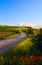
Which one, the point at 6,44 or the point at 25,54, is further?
the point at 6,44

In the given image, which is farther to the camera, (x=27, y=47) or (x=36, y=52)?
(x=27, y=47)

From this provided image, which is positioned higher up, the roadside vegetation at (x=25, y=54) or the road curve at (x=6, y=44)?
the roadside vegetation at (x=25, y=54)

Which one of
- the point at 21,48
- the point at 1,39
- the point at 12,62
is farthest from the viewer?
the point at 1,39

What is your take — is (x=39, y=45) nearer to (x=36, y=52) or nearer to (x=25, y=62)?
(x=36, y=52)

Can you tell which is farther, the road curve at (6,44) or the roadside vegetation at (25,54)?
the road curve at (6,44)

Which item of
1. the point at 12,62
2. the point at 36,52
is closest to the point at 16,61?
the point at 12,62

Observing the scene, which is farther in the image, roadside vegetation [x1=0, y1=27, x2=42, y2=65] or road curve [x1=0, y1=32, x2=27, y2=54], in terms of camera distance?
road curve [x1=0, y1=32, x2=27, y2=54]

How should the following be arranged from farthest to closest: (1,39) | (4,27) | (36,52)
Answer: (1,39)
(4,27)
(36,52)

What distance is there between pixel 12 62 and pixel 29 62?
63 centimetres

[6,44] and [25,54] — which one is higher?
[25,54]

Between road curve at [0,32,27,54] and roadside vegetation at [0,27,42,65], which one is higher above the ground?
roadside vegetation at [0,27,42,65]

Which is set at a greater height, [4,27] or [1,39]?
[4,27]

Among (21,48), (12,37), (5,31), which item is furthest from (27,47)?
(12,37)

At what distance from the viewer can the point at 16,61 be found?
26.6 feet
